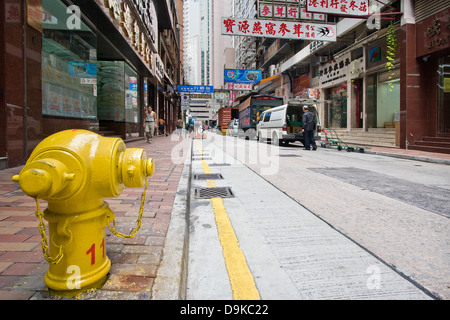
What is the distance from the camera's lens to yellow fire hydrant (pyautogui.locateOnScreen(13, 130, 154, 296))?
61.3 inches

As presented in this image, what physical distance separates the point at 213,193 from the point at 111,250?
2695 millimetres

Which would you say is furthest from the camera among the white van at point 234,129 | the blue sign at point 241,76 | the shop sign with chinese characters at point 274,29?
the blue sign at point 241,76

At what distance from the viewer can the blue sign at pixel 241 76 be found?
123ft

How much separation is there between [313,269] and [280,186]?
10.5ft

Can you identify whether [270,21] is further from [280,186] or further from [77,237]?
[77,237]

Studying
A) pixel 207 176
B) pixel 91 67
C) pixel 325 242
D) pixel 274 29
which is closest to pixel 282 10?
pixel 274 29

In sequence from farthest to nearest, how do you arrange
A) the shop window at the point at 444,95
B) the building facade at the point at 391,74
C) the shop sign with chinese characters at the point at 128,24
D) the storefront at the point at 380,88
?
the storefront at the point at 380,88 < the building facade at the point at 391,74 < the shop window at the point at 444,95 < the shop sign with chinese characters at the point at 128,24

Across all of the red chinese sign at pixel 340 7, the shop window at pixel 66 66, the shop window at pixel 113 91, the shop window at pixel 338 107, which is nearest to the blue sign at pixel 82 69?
the shop window at pixel 66 66

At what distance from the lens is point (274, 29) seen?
51.7 feet

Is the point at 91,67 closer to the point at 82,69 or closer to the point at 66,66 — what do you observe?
the point at 82,69

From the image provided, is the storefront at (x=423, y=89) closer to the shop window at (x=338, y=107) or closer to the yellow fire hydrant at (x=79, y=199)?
the shop window at (x=338, y=107)

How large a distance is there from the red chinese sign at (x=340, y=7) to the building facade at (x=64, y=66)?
7.70 meters
